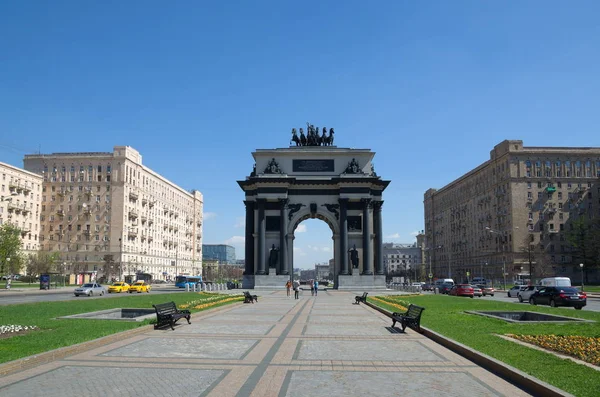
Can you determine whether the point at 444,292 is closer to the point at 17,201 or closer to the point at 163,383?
the point at 163,383

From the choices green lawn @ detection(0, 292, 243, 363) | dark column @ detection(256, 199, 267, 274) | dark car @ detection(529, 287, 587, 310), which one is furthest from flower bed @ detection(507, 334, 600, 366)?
dark column @ detection(256, 199, 267, 274)

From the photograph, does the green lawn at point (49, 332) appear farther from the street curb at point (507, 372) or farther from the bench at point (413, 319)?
the street curb at point (507, 372)

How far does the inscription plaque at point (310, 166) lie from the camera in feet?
237

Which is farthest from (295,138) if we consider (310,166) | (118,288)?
(118,288)

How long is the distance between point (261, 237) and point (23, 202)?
177 feet

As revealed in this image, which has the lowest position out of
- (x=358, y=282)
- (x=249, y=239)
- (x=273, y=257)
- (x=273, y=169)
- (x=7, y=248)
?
(x=358, y=282)

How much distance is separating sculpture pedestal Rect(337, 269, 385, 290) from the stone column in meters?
0.89

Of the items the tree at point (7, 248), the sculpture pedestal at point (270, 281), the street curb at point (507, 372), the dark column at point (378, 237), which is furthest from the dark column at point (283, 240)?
the street curb at point (507, 372)

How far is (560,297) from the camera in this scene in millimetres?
32844

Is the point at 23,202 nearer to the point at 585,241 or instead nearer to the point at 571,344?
the point at 585,241

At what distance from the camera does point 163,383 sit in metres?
10.0

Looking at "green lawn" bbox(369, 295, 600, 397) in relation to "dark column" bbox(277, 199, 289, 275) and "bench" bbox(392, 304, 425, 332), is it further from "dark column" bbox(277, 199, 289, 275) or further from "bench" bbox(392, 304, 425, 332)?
"dark column" bbox(277, 199, 289, 275)

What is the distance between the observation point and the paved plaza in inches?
376

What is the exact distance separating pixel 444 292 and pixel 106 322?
48640mm
